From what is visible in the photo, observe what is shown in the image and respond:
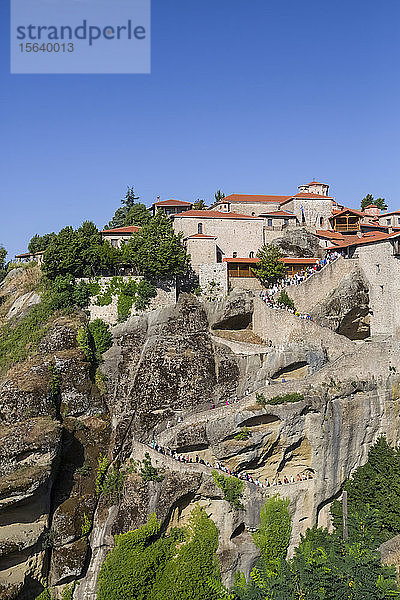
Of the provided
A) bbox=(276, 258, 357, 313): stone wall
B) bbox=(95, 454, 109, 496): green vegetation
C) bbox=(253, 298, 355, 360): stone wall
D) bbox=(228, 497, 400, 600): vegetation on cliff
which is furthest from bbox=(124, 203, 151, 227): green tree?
bbox=(228, 497, 400, 600): vegetation on cliff

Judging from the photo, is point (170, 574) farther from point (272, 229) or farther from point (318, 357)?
point (272, 229)

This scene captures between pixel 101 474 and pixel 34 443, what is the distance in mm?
5110

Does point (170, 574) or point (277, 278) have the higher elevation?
point (277, 278)

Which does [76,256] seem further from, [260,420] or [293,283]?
[260,420]

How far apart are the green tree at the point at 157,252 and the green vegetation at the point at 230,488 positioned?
44.6 ft

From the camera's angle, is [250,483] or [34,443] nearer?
[34,443]

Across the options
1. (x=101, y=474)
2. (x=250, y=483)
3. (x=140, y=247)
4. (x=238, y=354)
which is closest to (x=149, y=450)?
(x=101, y=474)

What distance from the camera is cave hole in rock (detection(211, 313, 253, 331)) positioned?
36531mm

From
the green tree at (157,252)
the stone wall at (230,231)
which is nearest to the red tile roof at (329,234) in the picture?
the stone wall at (230,231)

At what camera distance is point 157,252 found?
118 ft

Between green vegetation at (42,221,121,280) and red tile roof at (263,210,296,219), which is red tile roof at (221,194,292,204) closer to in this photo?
red tile roof at (263,210,296,219)

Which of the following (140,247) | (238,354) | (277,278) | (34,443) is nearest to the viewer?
(34,443)

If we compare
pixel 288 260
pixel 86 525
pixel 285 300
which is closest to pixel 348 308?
pixel 285 300

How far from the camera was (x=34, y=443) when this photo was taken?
26078 mm
